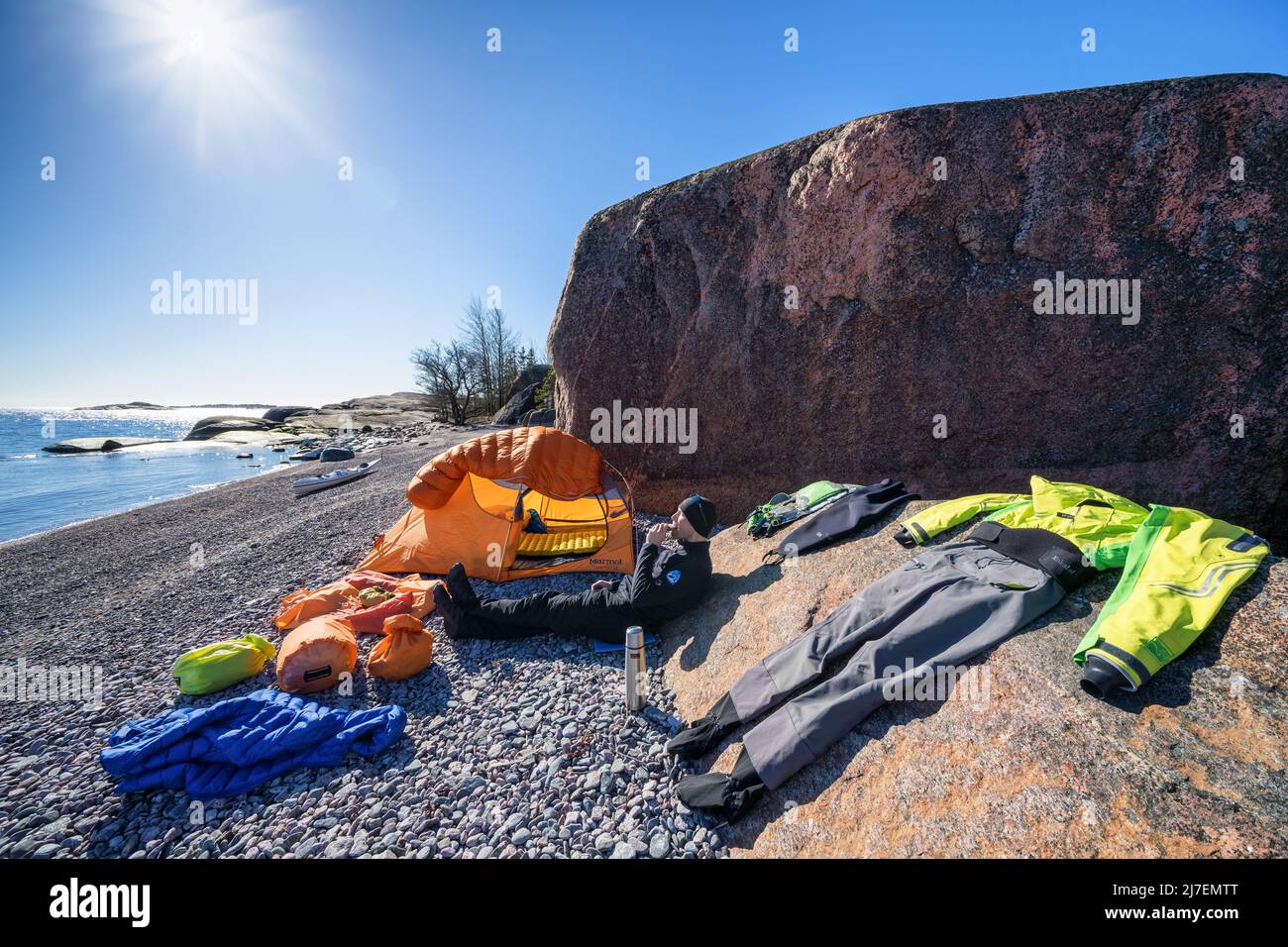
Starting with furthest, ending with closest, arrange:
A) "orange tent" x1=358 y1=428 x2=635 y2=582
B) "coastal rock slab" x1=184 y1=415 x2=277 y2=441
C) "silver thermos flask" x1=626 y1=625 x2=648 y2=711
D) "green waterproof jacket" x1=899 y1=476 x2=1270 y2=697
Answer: "coastal rock slab" x1=184 y1=415 x2=277 y2=441, "orange tent" x1=358 y1=428 x2=635 y2=582, "silver thermos flask" x1=626 y1=625 x2=648 y2=711, "green waterproof jacket" x1=899 y1=476 x2=1270 y2=697

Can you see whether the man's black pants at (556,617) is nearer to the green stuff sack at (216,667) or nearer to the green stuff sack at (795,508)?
the green stuff sack at (216,667)

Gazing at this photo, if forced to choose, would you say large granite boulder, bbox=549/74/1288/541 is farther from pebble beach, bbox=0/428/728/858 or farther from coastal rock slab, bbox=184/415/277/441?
coastal rock slab, bbox=184/415/277/441

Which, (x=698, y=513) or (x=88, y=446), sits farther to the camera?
(x=88, y=446)

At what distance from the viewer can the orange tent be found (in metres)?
7.32

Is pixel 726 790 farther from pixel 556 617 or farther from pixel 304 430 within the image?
pixel 304 430

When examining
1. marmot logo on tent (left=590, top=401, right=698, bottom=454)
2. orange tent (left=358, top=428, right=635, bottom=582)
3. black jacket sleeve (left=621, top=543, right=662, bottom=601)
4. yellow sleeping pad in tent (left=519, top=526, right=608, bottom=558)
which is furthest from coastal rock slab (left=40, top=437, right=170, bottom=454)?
black jacket sleeve (left=621, top=543, right=662, bottom=601)

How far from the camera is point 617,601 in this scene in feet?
17.9

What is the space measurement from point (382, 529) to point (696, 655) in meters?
7.73

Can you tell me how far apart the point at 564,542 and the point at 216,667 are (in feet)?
14.7

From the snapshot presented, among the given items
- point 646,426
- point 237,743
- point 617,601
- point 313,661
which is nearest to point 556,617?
point 617,601

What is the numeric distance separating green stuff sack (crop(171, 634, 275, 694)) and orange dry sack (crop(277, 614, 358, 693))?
0.51 meters
